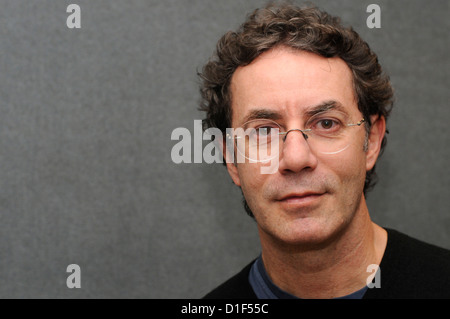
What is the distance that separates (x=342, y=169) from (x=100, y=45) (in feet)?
3.95

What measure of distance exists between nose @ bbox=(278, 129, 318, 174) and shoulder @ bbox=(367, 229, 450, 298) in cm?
36

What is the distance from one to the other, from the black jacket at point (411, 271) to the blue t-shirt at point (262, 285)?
24 centimetres

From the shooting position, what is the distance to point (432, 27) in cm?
209

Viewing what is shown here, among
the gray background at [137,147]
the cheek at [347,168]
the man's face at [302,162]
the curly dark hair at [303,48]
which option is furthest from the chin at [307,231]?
the gray background at [137,147]

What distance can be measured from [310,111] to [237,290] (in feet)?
1.98

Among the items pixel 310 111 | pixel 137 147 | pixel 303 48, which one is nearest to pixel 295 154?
pixel 310 111

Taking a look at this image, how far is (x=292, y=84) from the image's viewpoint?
1221 mm

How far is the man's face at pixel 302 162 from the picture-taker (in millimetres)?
1192

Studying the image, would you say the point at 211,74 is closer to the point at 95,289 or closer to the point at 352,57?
the point at 352,57

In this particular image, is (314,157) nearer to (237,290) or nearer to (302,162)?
(302,162)

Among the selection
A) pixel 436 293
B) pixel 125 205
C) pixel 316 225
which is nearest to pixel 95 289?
pixel 125 205

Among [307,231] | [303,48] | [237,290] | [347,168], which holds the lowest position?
[237,290]

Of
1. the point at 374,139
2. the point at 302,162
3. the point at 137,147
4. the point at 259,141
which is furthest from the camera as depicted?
the point at 137,147

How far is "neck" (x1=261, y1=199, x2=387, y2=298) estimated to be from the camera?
1287 millimetres
